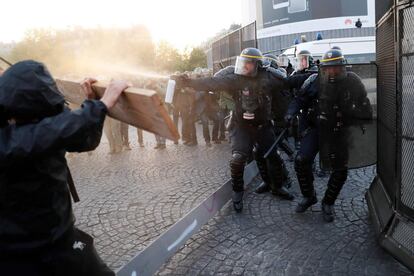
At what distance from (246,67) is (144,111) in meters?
3.13

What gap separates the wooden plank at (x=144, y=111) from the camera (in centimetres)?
212

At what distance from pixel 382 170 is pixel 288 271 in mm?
1812

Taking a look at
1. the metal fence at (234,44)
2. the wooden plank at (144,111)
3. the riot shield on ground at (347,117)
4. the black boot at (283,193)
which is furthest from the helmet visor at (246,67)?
the metal fence at (234,44)

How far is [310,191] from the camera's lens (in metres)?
5.04

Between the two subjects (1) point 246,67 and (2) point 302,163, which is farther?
(1) point 246,67

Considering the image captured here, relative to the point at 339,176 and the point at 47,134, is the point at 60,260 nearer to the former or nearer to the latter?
the point at 47,134

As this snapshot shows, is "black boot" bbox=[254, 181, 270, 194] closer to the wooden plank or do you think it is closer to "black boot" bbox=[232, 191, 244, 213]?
"black boot" bbox=[232, 191, 244, 213]

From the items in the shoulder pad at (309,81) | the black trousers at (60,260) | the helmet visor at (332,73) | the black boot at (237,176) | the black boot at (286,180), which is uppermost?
the helmet visor at (332,73)

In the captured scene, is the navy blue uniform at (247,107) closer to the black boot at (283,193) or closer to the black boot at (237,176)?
the black boot at (237,176)

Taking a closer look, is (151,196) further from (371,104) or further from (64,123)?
(64,123)

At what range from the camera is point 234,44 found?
473 inches

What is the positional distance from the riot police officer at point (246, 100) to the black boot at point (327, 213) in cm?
103

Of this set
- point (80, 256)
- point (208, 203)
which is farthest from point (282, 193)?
point (80, 256)

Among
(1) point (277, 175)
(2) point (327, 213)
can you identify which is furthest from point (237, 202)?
(2) point (327, 213)
